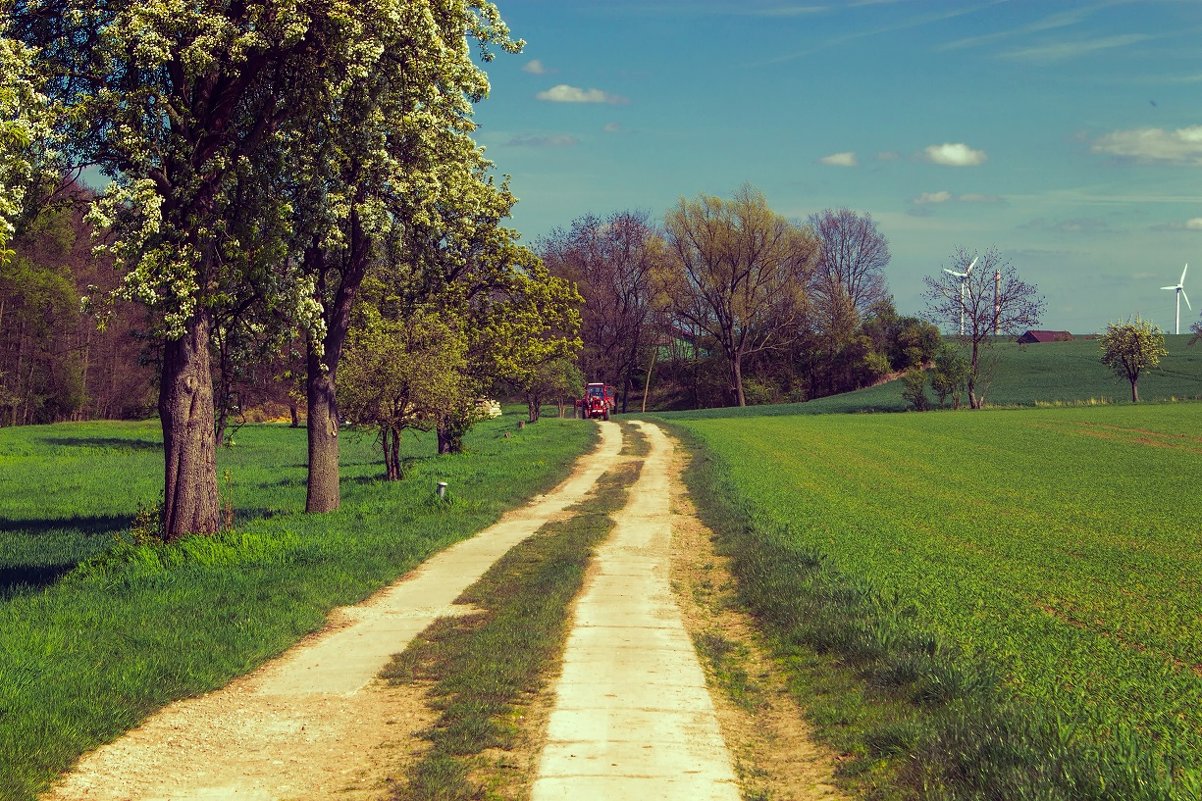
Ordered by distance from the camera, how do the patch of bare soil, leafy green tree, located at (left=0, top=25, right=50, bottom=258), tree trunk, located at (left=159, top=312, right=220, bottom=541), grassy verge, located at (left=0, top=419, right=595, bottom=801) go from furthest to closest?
tree trunk, located at (left=159, top=312, right=220, bottom=541), leafy green tree, located at (left=0, top=25, right=50, bottom=258), grassy verge, located at (left=0, top=419, right=595, bottom=801), the patch of bare soil

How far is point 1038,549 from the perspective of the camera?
18.3 m

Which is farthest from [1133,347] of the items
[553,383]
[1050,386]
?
[553,383]

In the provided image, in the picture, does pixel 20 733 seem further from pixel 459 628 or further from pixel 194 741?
pixel 459 628

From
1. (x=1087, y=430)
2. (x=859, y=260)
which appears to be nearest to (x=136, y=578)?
(x=1087, y=430)

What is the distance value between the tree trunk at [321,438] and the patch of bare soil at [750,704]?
999 cm

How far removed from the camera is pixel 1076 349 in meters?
131

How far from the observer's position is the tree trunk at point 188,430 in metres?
16.2

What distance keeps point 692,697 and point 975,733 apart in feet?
8.92

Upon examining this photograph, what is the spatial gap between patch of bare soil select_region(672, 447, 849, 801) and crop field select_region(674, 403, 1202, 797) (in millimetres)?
1837

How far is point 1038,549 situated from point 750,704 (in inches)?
436

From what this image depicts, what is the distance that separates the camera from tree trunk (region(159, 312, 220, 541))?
16250 mm

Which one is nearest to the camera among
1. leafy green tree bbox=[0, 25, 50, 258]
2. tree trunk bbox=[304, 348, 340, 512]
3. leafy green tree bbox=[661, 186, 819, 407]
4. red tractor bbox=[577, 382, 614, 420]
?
leafy green tree bbox=[0, 25, 50, 258]

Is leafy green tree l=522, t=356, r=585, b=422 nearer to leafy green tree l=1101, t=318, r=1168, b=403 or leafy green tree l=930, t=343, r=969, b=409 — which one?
leafy green tree l=930, t=343, r=969, b=409

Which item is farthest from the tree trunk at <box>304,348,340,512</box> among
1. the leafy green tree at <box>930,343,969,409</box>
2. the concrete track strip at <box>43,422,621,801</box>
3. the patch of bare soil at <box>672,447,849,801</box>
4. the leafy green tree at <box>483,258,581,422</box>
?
the leafy green tree at <box>930,343,969,409</box>
